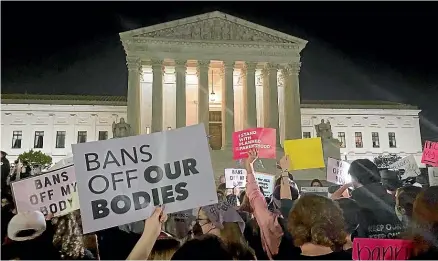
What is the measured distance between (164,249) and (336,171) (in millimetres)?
7989

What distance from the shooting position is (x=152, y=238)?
3543mm

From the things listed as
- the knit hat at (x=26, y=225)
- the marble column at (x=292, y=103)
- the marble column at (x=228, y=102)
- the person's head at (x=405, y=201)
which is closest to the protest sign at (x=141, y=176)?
the knit hat at (x=26, y=225)

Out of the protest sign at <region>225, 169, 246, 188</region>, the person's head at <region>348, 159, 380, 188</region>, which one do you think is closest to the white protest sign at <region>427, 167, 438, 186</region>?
the protest sign at <region>225, 169, 246, 188</region>

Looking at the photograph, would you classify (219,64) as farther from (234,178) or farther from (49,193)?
(49,193)

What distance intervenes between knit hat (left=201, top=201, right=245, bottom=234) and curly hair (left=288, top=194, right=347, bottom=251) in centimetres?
85

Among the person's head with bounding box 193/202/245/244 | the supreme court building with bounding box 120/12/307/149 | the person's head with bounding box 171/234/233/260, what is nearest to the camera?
the person's head with bounding box 171/234/233/260

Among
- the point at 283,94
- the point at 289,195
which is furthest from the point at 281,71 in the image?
the point at 289,195

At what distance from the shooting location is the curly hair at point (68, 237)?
4755 mm

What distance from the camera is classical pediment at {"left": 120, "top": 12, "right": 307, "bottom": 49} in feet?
129

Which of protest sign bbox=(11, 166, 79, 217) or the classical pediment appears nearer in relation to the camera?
protest sign bbox=(11, 166, 79, 217)

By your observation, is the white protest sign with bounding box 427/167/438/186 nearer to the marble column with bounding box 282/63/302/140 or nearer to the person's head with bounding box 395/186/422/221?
the person's head with bounding box 395/186/422/221

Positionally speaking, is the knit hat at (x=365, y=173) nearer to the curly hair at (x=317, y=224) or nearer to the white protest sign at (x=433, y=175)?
the curly hair at (x=317, y=224)

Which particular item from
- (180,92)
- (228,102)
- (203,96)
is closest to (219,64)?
(228,102)

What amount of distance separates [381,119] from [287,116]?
21584mm
